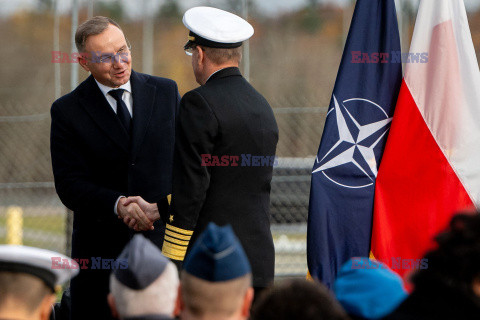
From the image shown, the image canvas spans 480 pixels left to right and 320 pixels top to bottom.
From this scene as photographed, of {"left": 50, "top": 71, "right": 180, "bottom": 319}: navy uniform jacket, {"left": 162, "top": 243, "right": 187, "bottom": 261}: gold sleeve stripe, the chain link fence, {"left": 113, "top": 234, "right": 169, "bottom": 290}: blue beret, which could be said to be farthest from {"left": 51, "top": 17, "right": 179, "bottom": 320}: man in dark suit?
the chain link fence

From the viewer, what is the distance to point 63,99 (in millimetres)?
4223

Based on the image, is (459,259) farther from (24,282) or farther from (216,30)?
(216,30)

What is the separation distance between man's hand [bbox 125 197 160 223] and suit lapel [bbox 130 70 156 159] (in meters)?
0.24

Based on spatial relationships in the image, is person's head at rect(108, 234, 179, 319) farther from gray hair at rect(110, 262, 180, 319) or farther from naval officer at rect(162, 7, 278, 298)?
naval officer at rect(162, 7, 278, 298)

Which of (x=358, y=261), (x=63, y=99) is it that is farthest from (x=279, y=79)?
(x=358, y=261)

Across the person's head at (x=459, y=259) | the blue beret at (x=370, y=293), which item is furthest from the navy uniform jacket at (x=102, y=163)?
the person's head at (x=459, y=259)

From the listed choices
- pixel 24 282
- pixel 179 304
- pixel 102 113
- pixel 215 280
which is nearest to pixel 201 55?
pixel 102 113

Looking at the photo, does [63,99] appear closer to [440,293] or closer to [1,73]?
[440,293]

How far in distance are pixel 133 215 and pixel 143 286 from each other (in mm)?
1342

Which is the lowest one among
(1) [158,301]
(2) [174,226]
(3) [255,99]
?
(2) [174,226]

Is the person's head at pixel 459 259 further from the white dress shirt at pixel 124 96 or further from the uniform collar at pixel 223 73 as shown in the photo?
the white dress shirt at pixel 124 96

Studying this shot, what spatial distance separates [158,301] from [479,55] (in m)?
11.8

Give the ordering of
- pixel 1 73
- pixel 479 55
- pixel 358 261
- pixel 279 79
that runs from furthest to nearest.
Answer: pixel 1 73
pixel 279 79
pixel 479 55
pixel 358 261

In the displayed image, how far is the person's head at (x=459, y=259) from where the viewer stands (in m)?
2.26
